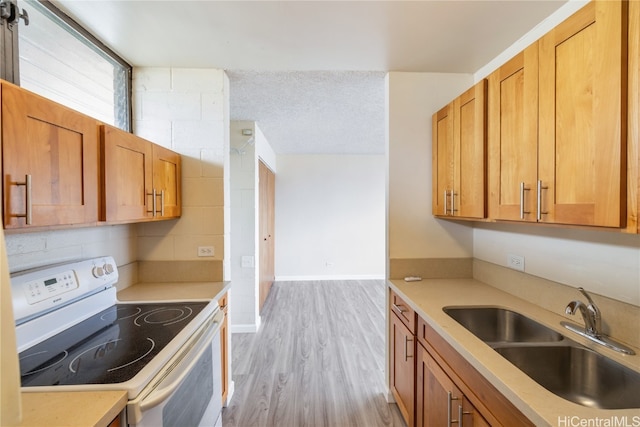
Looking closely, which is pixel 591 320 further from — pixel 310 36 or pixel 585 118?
pixel 310 36

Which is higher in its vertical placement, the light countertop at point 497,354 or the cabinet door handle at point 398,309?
the light countertop at point 497,354

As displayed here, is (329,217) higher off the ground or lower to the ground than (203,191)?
lower

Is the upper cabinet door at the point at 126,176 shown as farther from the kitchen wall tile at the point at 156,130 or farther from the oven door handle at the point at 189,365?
the oven door handle at the point at 189,365

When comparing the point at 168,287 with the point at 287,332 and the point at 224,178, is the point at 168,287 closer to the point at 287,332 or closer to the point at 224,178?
the point at 224,178

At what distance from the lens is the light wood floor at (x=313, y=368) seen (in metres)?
1.97

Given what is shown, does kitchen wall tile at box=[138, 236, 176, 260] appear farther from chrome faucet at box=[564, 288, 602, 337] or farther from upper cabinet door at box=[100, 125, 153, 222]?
chrome faucet at box=[564, 288, 602, 337]

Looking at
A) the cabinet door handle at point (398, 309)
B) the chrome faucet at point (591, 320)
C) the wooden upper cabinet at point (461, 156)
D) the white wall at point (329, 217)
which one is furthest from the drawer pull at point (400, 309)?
the white wall at point (329, 217)

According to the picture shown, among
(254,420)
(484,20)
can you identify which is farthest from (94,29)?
(254,420)

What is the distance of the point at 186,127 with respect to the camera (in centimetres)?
210

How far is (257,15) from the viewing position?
1.50m

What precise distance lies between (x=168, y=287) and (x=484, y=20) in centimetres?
260

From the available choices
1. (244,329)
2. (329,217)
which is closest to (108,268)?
(244,329)

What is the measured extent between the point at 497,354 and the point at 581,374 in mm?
415

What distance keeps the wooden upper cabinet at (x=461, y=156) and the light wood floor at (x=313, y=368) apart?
1547 millimetres
